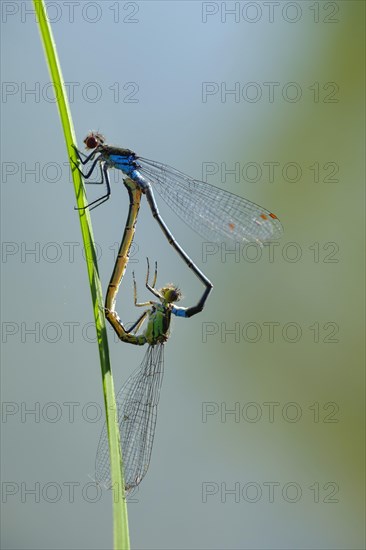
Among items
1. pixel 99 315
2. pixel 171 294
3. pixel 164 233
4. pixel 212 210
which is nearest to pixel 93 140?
pixel 164 233

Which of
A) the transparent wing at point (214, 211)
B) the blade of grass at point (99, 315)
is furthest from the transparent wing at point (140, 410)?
the blade of grass at point (99, 315)

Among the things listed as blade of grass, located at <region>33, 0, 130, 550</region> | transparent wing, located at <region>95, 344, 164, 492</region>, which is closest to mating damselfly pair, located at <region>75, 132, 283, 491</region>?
transparent wing, located at <region>95, 344, 164, 492</region>

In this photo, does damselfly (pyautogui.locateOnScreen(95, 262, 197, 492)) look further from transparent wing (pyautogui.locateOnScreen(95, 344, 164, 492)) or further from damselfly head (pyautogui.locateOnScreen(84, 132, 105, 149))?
damselfly head (pyautogui.locateOnScreen(84, 132, 105, 149))

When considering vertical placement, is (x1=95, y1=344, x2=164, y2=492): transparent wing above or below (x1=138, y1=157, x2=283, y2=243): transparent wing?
below

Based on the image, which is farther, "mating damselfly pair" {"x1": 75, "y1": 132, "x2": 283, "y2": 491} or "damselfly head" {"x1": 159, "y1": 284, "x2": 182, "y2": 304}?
"damselfly head" {"x1": 159, "y1": 284, "x2": 182, "y2": 304}

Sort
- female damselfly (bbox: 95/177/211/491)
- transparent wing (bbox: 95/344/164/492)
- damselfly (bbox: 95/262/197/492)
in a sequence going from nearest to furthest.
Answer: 1. female damselfly (bbox: 95/177/211/491)
2. damselfly (bbox: 95/262/197/492)
3. transparent wing (bbox: 95/344/164/492)

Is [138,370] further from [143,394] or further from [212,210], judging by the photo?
[212,210]

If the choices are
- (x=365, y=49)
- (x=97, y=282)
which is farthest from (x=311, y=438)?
(x=97, y=282)

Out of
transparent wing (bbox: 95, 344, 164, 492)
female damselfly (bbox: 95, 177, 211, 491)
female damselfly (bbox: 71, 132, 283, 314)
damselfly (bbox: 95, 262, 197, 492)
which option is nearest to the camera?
female damselfly (bbox: 95, 177, 211, 491)

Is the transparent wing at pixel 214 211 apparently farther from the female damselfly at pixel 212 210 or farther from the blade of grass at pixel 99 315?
the blade of grass at pixel 99 315
